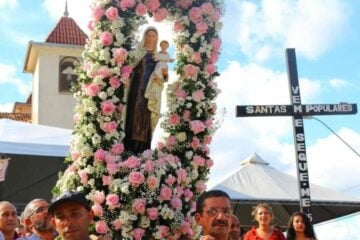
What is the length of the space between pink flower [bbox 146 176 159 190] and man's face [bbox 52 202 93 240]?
4.20 meters

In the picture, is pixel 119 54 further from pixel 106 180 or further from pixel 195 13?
pixel 106 180

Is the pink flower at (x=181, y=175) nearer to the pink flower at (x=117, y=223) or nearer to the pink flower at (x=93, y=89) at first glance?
the pink flower at (x=117, y=223)

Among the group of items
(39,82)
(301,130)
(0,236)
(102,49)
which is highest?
(39,82)

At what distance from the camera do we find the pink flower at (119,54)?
7672mm

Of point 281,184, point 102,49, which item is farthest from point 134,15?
point 281,184

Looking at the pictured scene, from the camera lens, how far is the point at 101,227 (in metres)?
7.24

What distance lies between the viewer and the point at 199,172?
819cm

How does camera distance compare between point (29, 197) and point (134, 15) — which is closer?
point (134, 15)

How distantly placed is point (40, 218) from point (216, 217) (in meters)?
2.10

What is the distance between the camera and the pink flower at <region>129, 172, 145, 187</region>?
7.39 meters

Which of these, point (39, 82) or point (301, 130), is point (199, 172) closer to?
point (301, 130)

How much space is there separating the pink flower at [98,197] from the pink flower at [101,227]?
226mm

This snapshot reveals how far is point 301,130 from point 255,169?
123 inches

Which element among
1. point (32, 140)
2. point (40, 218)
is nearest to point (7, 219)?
point (40, 218)
